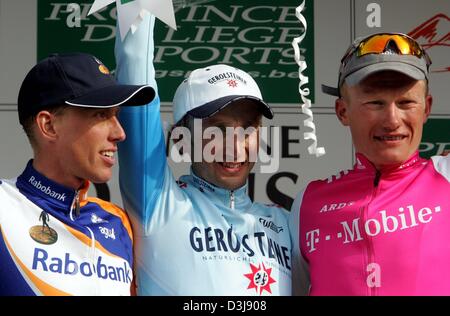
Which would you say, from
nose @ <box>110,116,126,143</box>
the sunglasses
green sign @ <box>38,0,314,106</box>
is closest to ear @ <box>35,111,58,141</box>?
nose @ <box>110,116,126,143</box>

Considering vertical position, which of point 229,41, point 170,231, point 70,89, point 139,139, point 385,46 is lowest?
point 170,231

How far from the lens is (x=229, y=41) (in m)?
3.58

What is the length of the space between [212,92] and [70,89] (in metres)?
0.45

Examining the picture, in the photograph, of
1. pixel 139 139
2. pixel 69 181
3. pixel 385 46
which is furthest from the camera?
pixel 385 46

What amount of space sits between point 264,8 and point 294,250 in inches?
48.5

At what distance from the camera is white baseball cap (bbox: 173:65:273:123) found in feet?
8.55

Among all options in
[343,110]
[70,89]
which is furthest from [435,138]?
[70,89]

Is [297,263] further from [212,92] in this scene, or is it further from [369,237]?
[212,92]

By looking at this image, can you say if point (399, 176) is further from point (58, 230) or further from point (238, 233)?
point (58, 230)

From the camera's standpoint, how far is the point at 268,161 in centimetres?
348

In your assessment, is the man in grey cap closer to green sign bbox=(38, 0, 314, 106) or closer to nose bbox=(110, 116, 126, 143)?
nose bbox=(110, 116, 126, 143)

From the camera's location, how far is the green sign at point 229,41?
3547 mm

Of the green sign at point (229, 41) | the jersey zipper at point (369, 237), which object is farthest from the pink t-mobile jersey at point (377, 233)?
the green sign at point (229, 41)

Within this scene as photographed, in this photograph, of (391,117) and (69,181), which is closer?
(69,181)
